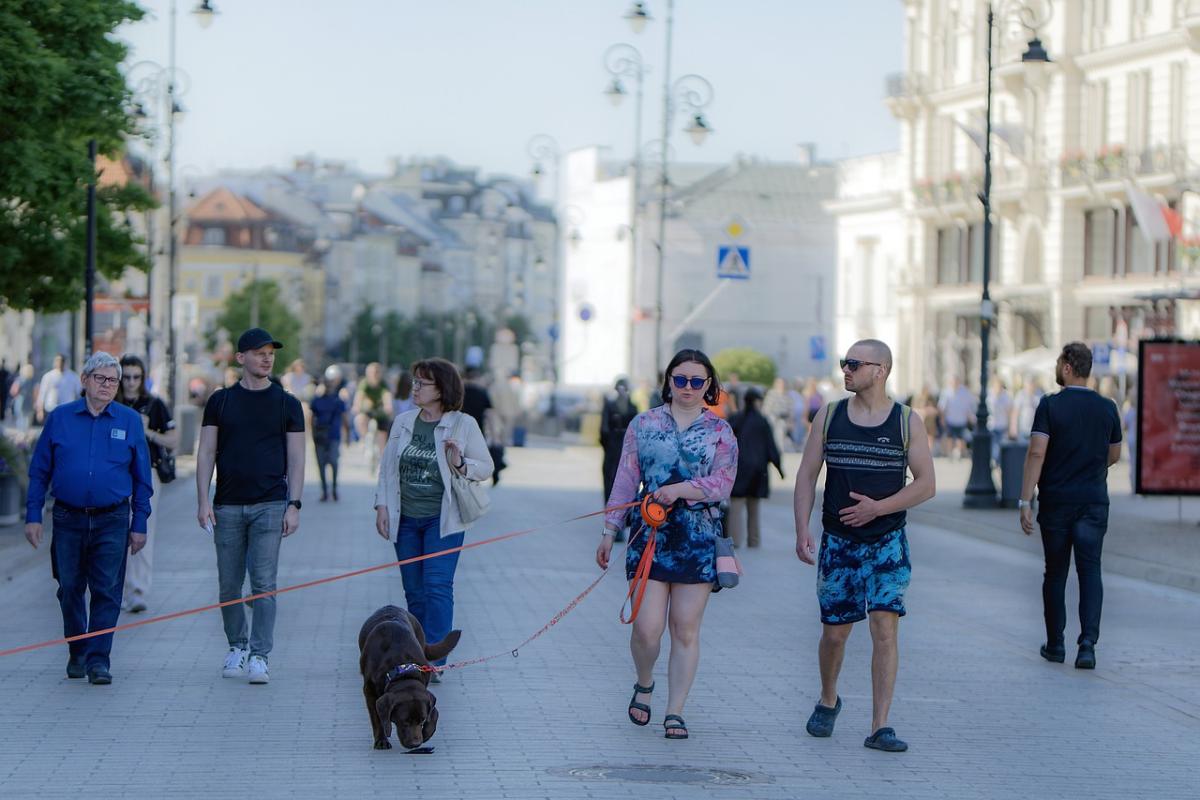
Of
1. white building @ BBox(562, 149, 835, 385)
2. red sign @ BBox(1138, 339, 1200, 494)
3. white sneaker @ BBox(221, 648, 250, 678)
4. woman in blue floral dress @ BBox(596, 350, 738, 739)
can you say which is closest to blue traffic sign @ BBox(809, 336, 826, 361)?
red sign @ BBox(1138, 339, 1200, 494)

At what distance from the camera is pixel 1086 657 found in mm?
11875

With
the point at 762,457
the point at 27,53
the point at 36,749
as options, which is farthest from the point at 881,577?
the point at 27,53

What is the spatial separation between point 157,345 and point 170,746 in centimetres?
4232

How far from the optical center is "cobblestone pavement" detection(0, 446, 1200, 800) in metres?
8.09

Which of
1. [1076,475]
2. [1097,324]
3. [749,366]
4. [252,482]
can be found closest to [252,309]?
[749,366]

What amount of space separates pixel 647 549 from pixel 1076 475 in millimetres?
3874

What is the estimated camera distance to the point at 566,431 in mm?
63875

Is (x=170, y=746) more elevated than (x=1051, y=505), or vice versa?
(x=1051, y=505)

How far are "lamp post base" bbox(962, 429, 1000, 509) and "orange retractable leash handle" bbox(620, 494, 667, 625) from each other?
705 inches

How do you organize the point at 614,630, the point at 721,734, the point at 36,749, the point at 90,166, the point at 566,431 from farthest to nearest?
1. the point at 566,431
2. the point at 90,166
3. the point at 614,630
4. the point at 721,734
5. the point at 36,749

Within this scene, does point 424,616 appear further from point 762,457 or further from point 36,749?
point 762,457

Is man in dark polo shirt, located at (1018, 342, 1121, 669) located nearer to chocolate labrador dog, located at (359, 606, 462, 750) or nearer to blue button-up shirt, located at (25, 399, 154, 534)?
chocolate labrador dog, located at (359, 606, 462, 750)

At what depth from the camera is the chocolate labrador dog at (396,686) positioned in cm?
841

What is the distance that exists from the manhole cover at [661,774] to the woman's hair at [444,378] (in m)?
2.59
